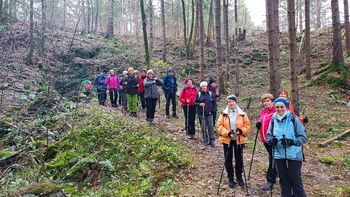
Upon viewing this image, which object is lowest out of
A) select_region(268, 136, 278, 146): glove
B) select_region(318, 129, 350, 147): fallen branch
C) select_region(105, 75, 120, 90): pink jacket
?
select_region(318, 129, 350, 147): fallen branch

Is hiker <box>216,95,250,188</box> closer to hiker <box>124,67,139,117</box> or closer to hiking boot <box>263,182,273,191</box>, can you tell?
hiking boot <box>263,182,273,191</box>

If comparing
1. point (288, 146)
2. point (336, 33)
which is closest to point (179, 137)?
point (288, 146)

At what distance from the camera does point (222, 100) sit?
18.2 metres

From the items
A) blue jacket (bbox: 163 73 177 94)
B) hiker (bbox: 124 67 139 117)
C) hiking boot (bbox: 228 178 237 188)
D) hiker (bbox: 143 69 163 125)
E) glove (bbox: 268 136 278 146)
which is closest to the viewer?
glove (bbox: 268 136 278 146)

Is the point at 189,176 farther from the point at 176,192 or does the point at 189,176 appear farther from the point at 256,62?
the point at 256,62

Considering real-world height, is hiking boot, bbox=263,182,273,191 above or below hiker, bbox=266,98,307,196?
below

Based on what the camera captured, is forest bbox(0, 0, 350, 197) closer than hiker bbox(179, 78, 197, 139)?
Yes

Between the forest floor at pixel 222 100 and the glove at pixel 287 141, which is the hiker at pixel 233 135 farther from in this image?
the glove at pixel 287 141

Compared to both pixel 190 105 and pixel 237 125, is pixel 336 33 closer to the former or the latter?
pixel 190 105

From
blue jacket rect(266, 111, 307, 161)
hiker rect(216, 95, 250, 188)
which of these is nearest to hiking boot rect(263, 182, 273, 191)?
hiker rect(216, 95, 250, 188)

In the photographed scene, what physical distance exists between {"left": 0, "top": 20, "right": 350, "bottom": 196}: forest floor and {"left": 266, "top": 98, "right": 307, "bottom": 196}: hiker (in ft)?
3.97

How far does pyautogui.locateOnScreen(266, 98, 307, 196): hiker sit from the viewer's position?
524 centimetres

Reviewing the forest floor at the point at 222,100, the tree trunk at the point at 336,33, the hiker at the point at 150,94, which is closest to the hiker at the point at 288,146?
the forest floor at the point at 222,100

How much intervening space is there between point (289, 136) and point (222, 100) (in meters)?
13.0
